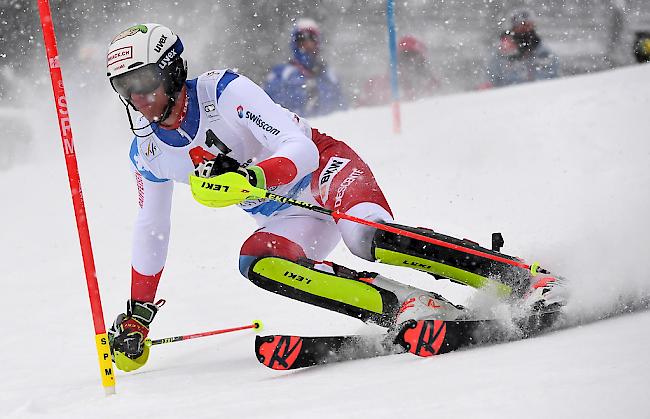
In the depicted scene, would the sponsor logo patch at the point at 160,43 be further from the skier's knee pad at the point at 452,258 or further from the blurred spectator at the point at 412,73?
the blurred spectator at the point at 412,73

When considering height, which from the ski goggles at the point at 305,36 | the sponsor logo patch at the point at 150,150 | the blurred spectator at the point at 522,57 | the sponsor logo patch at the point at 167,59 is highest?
the ski goggles at the point at 305,36

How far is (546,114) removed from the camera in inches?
317

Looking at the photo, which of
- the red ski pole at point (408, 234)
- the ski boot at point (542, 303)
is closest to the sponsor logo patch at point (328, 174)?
the red ski pole at point (408, 234)

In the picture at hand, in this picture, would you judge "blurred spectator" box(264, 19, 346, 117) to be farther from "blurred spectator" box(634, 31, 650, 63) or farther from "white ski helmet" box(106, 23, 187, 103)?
"white ski helmet" box(106, 23, 187, 103)

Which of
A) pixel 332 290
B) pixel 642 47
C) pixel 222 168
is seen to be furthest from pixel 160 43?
pixel 642 47

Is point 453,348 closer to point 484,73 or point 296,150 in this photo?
point 296,150

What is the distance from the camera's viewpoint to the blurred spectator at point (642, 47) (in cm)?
1055

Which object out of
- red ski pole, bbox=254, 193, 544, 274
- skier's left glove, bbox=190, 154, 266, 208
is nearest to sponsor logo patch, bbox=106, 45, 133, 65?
skier's left glove, bbox=190, 154, 266, 208

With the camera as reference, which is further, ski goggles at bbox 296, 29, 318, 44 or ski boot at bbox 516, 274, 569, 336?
ski goggles at bbox 296, 29, 318, 44

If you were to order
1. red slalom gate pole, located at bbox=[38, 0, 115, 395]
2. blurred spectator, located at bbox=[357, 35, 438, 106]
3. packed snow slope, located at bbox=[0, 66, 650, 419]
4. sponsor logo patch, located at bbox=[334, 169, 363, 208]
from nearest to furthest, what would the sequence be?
packed snow slope, located at bbox=[0, 66, 650, 419] → red slalom gate pole, located at bbox=[38, 0, 115, 395] → sponsor logo patch, located at bbox=[334, 169, 363, 208] → blurred spectator, located at bbox=[357, 35, 438, 106]

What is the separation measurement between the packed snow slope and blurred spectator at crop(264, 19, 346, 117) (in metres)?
0.37

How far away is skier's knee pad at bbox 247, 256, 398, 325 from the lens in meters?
3.52

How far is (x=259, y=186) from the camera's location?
3.36 metres

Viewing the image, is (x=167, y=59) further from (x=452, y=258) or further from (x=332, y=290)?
(x=452, y=258)
